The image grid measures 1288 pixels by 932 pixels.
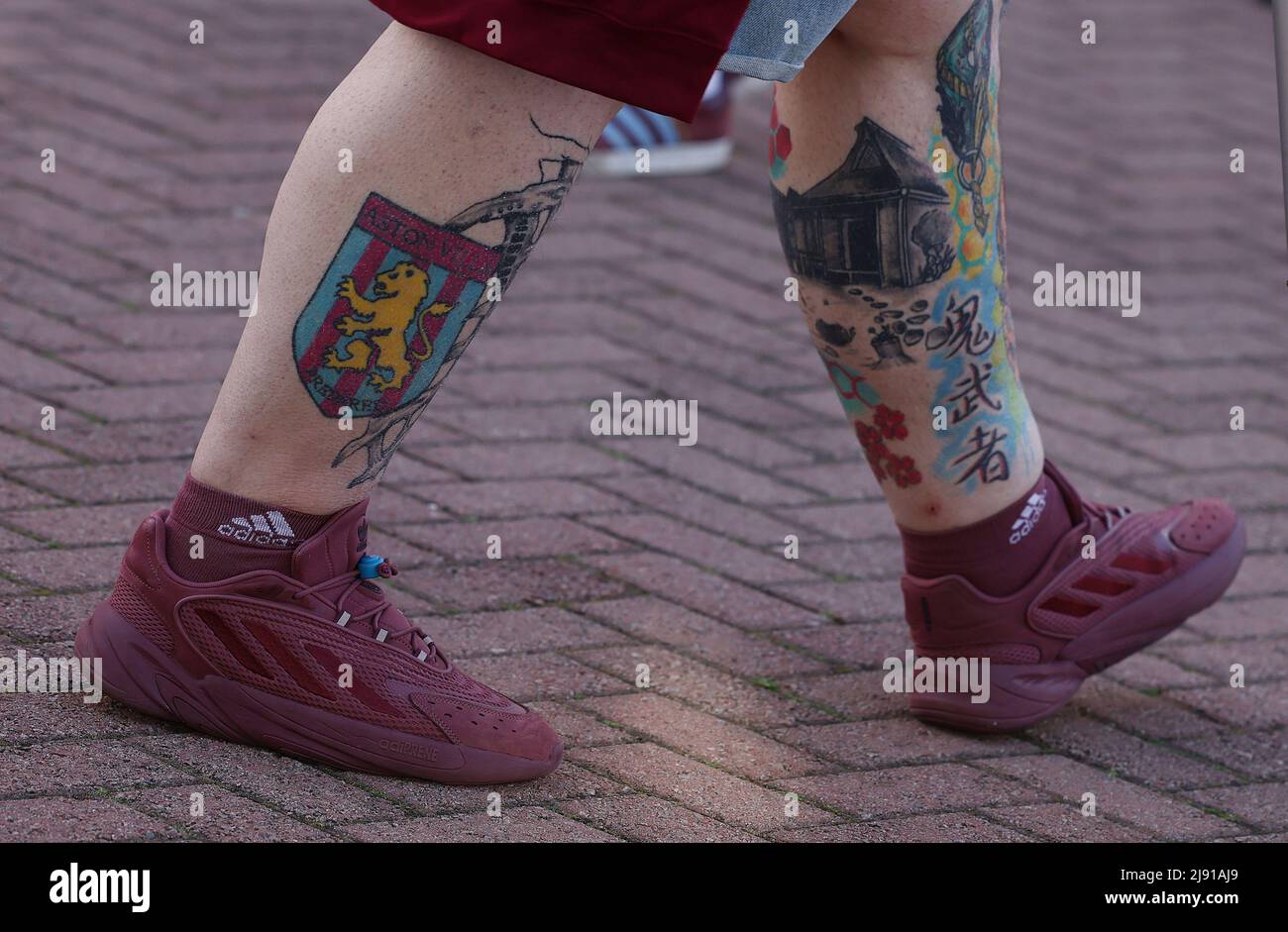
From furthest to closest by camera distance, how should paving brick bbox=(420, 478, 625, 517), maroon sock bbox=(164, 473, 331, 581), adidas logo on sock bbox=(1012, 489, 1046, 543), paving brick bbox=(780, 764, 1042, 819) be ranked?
paving brick bbox=(420, 478, 625, 517) → adidas logo on sock bbox=(1012, 489, 1046, 543) → paving brick bbox=(780, 764, 1042, 819) → maroon sock bbox=(164, 473, 331, 581)

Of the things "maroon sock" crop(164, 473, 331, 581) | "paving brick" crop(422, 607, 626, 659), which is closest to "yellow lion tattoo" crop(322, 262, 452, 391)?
"maroon sock" crop(164, 473, 331, 581)

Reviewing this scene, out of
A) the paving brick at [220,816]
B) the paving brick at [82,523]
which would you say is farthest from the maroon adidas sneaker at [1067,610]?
the paving brick at [82,523]

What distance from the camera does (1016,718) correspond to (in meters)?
2.29

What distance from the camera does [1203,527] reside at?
240 cm

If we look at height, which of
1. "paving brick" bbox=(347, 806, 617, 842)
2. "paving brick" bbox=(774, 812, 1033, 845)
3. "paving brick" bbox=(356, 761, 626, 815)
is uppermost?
"paving brick" bbox=(356, 761, 626, 815)

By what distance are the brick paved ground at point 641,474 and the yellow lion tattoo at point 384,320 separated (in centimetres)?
48

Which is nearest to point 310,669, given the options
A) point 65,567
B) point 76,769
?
point 76,769

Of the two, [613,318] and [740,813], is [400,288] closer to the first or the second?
[740,813]

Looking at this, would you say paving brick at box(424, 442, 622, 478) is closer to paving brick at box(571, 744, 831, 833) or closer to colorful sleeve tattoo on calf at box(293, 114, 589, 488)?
paving brick at box(571, 744, 831, 833)

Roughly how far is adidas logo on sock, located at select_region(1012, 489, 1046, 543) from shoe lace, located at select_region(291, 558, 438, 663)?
0.81 m

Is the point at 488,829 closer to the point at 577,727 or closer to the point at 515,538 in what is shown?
the point at 577,727

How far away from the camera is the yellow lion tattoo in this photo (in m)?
1.75

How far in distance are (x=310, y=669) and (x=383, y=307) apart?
42 centimetres

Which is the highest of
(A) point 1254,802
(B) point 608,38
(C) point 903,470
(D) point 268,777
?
(B) point 608,38
